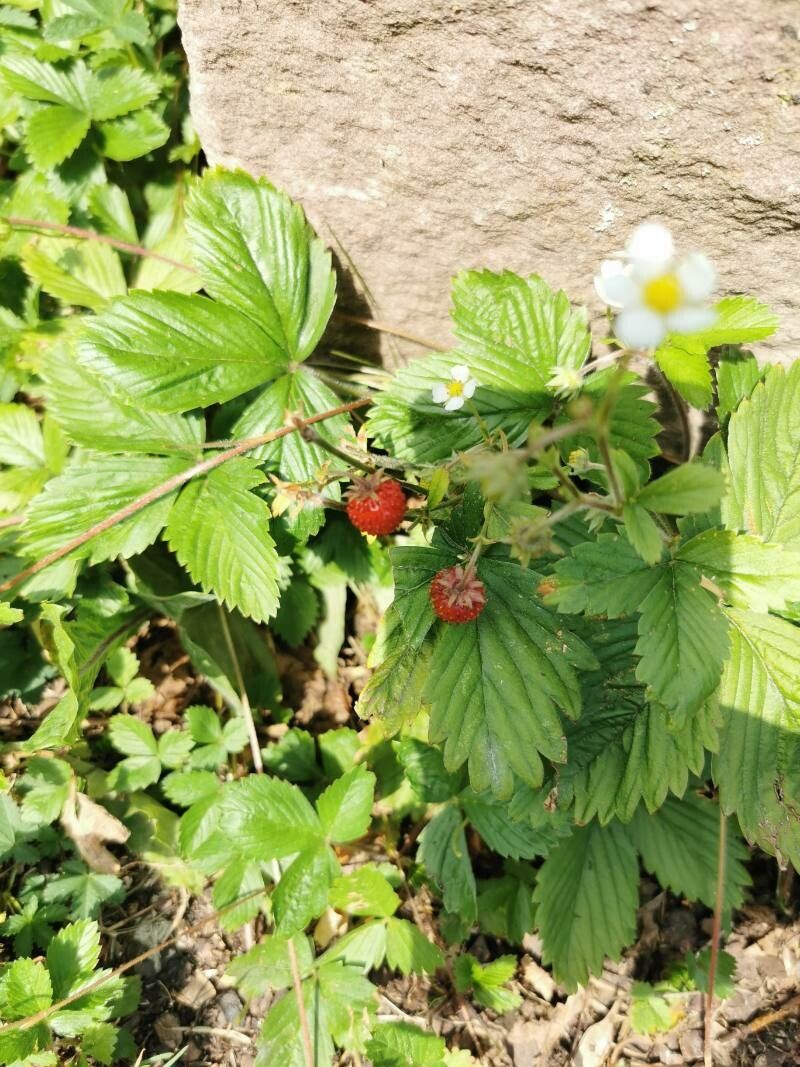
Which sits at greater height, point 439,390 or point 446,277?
point 446,277

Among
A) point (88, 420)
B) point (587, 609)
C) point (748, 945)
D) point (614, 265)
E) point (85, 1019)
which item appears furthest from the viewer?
point (748, 945)

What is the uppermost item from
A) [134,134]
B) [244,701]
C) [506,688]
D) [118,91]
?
[118,91]

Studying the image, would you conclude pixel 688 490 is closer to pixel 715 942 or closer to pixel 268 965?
pixel 715 942

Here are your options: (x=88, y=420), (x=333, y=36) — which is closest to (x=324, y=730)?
(x=88, y=420)

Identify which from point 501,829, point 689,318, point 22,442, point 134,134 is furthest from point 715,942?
point 134,134

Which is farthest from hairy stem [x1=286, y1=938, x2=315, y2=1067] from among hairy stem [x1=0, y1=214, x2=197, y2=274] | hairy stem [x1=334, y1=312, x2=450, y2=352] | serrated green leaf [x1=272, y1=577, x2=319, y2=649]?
hairy stem [x1=0, y1=214, x2=197, y2=274]

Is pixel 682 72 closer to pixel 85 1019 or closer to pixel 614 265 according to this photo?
pixel 614 265
